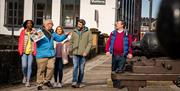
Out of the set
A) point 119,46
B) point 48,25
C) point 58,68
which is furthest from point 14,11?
point 119,46

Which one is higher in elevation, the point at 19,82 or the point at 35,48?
the point at 35,48

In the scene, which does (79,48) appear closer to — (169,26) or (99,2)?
(169,26)

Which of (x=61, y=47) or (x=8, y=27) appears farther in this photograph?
(x=8, y=27)

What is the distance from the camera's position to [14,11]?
125 feet

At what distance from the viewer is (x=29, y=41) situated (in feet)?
42.5

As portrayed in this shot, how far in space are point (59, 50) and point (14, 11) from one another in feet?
Result: 84.7

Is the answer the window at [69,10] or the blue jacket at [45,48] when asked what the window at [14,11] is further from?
the blue jacket at [45,48]

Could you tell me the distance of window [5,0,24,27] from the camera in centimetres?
3800

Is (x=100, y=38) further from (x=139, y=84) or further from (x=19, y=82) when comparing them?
(x=139, y=84)

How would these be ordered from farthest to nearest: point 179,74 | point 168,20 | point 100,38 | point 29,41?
point 100,38, point 29,41, point 179,74, point 168,20

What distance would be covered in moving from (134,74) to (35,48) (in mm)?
5255

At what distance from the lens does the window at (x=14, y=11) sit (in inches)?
1496

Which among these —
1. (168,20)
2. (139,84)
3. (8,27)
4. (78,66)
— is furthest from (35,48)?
(8,27)

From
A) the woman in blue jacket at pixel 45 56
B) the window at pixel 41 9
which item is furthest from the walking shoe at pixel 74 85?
the window at pixel 41 9
